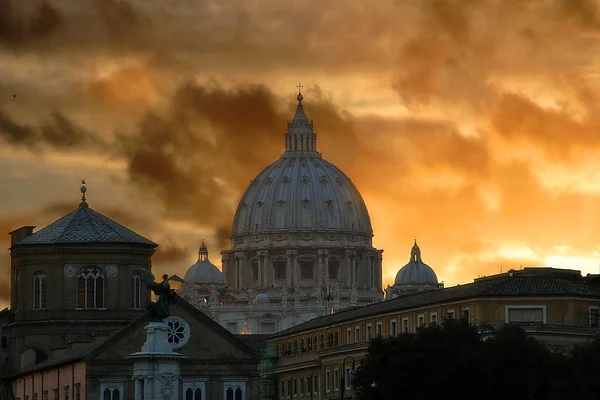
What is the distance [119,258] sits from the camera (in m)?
164

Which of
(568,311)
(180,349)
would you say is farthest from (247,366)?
(568,311)

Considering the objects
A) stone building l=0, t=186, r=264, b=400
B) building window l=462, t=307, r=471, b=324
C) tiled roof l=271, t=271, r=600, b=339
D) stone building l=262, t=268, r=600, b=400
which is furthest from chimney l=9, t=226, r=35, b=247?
building window l=462, t=307, r=471, b=324

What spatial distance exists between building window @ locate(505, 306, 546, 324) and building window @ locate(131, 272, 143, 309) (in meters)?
33.4

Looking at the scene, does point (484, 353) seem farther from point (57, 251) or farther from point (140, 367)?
point (57, 251)

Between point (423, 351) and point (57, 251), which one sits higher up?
point (57, 251)

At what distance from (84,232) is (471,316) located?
34954 millimetres

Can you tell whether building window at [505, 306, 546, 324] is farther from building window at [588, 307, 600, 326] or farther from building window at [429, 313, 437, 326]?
building window at [429, 313, 437, 326]

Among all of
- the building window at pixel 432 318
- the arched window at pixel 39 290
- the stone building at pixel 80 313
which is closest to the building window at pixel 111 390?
the stone building at pixel 80 313

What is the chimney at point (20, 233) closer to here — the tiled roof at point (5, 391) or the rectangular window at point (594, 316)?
the tiled roof at point (5, 391)

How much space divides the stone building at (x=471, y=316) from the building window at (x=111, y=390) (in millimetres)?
14323

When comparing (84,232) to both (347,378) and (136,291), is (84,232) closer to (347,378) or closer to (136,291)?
(136,291)

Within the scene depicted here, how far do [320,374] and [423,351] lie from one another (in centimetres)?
4202

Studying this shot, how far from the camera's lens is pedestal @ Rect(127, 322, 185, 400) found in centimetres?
11125

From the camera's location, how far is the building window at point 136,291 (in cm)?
16412
